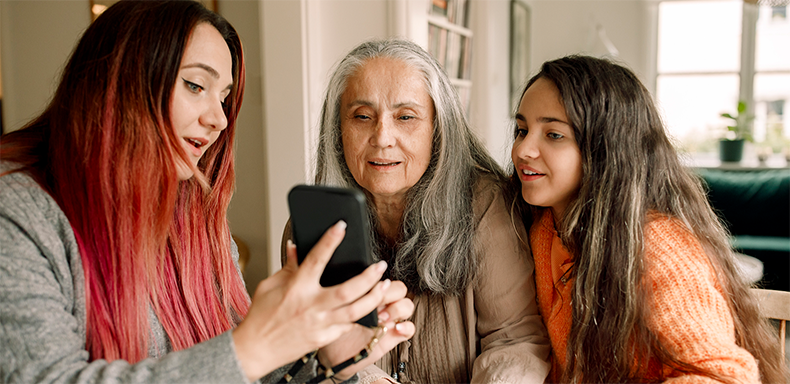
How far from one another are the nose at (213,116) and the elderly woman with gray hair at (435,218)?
41cm

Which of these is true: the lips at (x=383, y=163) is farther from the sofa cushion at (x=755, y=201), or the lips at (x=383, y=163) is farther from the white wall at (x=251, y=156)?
the sofa cushion at (x=755, y=201)

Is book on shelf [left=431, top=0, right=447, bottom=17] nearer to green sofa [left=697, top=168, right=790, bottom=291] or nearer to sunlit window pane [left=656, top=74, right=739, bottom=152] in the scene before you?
green sofa [left=697, top=168, right=790, bottom=291]

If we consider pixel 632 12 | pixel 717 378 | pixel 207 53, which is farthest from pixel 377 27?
pixel 632 12

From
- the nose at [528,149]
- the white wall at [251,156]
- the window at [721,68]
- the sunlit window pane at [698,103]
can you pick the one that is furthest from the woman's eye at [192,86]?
the sunlit window pane at [698,103]

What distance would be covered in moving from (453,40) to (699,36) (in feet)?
8.67

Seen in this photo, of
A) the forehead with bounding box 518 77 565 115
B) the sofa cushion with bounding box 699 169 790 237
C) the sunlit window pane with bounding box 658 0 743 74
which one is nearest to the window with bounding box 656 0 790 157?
the sunlit window pane with bounding box 658 0 743 74

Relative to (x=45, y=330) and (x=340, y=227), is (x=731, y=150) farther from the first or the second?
(x=45, y=330)

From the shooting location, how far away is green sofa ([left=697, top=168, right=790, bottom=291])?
330 centimetres

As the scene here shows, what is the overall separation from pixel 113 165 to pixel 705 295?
1057mm

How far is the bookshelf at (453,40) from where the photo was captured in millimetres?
2818

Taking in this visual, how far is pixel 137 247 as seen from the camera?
77 centimetres

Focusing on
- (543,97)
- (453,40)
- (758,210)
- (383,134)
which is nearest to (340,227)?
(383,134)

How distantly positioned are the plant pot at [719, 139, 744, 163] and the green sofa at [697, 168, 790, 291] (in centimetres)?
27

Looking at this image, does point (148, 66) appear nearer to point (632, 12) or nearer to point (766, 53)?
point (632, 12)
